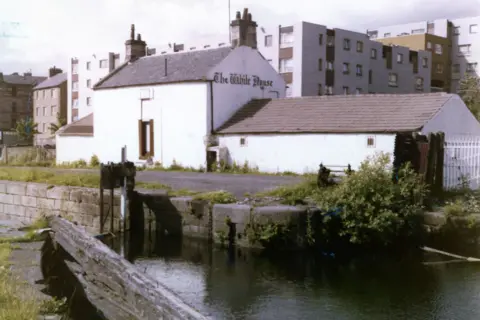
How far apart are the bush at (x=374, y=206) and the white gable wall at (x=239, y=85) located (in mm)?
14215

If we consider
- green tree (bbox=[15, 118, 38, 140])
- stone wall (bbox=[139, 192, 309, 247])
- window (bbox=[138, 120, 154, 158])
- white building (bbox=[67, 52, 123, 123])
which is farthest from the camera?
green tree (bbox=[15, 118, 38, 140])

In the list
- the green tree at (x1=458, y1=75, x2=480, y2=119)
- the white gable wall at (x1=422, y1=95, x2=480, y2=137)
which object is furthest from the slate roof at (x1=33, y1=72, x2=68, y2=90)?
the white gable wall at (x1=422, y1=95, x2=480, y2=137)

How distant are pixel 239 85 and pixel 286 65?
22.0 metres

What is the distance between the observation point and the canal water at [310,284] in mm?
10195

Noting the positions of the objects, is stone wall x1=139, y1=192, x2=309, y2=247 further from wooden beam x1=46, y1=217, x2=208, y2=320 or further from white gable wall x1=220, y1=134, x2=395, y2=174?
white gable wall x1=220, y1=134, x2=395, y2=174

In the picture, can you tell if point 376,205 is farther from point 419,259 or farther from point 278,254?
point 278,254

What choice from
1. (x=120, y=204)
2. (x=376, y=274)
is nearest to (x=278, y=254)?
(x=376, y=274)

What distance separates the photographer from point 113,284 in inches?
328

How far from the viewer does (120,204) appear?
17938mm

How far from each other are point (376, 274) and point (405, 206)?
7.53ft

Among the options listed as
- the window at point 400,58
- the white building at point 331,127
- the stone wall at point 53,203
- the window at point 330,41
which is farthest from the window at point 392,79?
the stone wall at point 53,203

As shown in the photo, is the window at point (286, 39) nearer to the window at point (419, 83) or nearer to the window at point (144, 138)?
the window at point (419, 83)

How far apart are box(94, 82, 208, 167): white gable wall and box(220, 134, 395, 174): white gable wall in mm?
1773

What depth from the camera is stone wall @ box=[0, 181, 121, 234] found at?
18.4 metres
